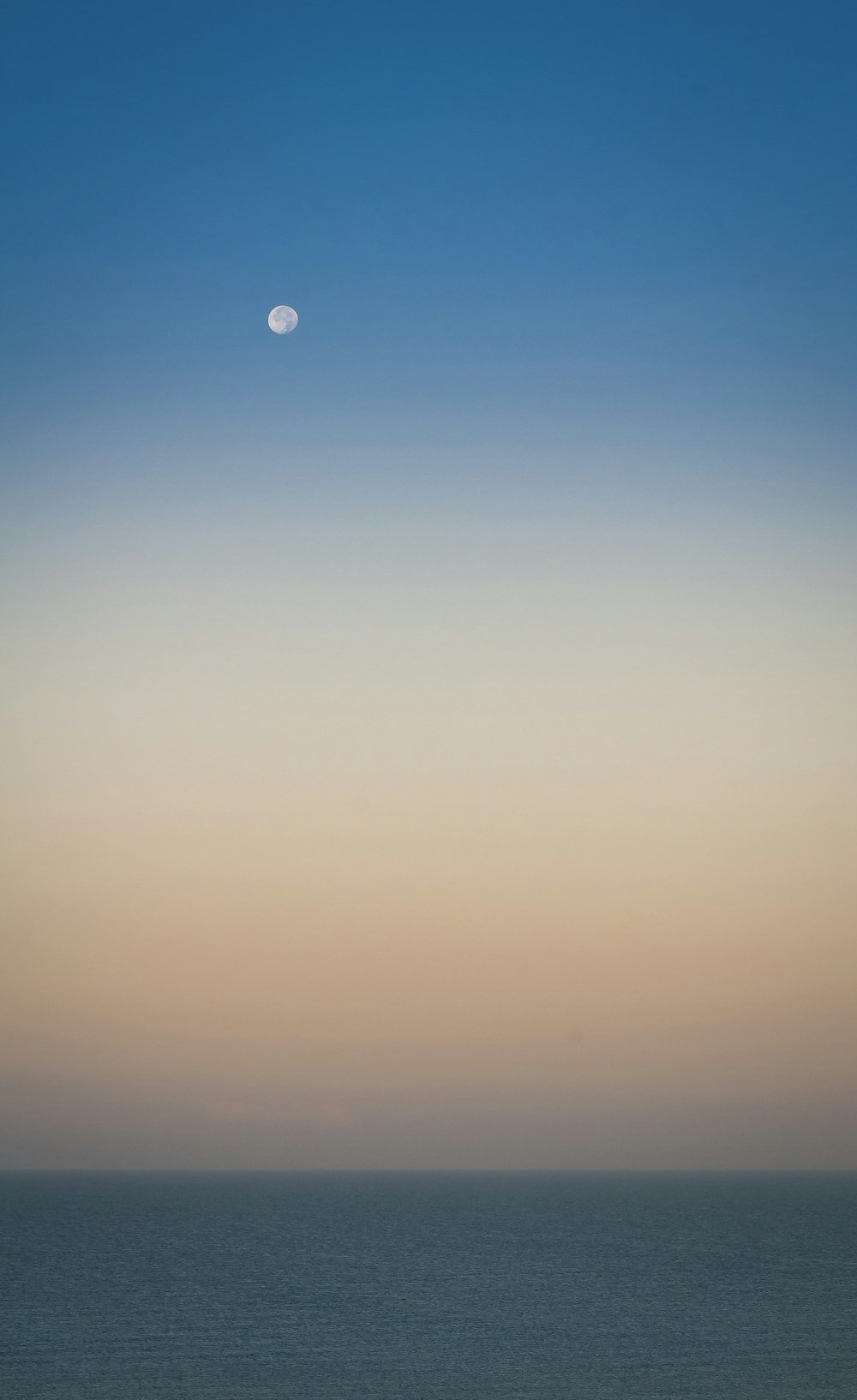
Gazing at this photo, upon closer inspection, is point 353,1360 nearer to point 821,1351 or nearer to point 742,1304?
point 821,1351

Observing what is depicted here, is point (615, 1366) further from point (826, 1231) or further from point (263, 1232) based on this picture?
point (826, 1231)

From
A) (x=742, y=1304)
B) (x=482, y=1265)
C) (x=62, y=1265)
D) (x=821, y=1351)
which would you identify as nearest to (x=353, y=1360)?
(x=821, y=1351)

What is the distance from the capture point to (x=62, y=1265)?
122m

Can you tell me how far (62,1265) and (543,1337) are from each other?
63970 millimetres

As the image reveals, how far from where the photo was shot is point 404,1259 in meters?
127

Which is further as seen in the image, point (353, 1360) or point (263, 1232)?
point (263, 1232)

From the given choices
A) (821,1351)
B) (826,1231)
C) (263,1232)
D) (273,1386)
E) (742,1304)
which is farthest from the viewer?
(826,1231)

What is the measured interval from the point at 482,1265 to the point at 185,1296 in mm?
36311

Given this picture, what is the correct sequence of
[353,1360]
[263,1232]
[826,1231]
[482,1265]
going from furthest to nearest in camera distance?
[826,1231], [263,1232], [482,1265], [353,1360]

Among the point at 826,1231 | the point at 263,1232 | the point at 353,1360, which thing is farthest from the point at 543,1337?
the point at 826,1231

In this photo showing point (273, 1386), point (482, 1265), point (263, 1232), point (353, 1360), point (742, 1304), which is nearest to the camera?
point (273, 1386)

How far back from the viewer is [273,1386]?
62.3m

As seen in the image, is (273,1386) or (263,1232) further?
(263,1232)

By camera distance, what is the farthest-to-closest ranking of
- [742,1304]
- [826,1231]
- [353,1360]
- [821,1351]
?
[826,1231] < [742,1304] < [821,1351] < [353,1360]
